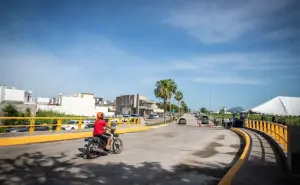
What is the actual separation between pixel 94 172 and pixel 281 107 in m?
26.0

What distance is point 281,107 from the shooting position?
1138 inches

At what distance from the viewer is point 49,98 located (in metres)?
134

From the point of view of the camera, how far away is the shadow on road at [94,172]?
6.93m

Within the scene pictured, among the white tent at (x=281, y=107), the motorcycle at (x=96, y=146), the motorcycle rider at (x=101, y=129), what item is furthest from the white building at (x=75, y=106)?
the motorcycle rider at (x=101, y=129)

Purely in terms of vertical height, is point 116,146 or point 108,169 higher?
point 116,146

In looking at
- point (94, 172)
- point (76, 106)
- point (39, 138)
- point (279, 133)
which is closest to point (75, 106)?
point (76, 106)

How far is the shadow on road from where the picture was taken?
693 cm

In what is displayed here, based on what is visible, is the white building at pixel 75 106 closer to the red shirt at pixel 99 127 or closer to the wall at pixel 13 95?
the wall at pixel 13 95

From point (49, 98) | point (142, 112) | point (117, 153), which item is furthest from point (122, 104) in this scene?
point (117, 153)

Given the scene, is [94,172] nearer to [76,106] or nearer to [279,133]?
Answer: [279,133]

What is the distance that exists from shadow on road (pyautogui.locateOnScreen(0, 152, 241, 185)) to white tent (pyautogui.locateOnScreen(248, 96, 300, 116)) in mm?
21548

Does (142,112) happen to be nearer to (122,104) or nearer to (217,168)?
(122,104)

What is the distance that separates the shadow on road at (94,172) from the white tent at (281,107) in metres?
21.5

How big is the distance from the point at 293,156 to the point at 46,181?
6172 mm
